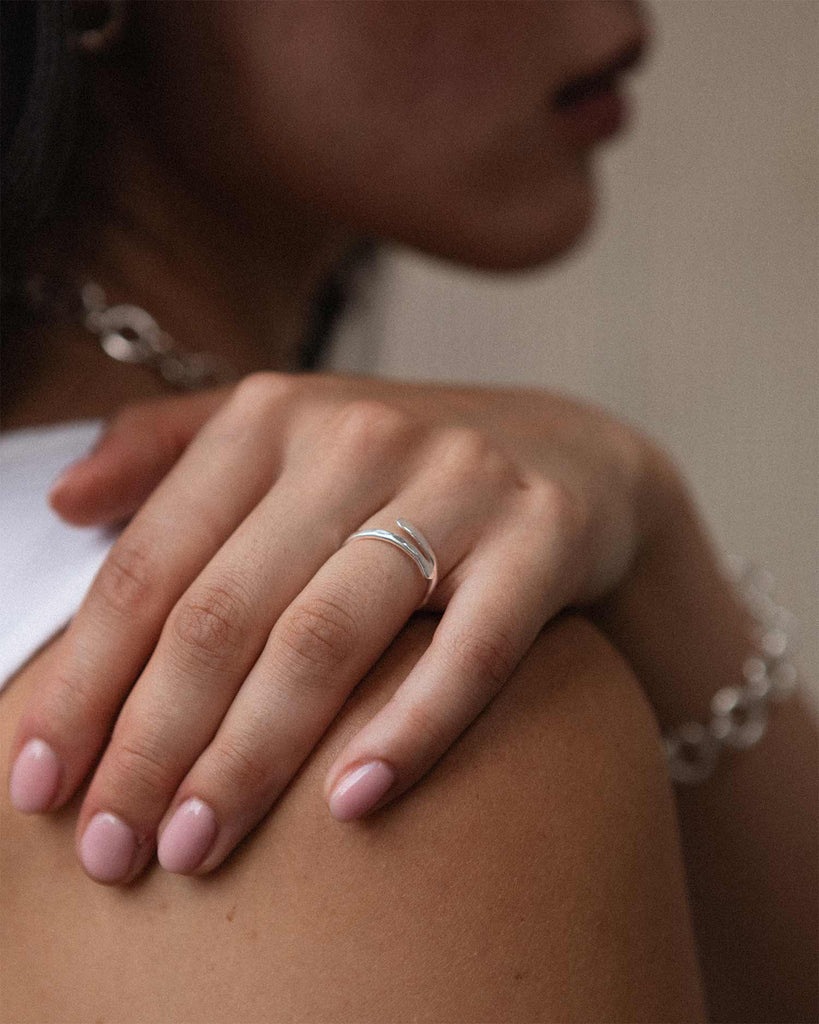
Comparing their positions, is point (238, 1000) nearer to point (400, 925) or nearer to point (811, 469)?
point (400, 925)

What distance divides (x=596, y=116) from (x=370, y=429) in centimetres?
66

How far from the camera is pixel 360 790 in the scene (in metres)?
0.40

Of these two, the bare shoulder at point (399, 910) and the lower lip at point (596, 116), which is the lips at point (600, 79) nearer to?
the lower lip at point (596, 116)

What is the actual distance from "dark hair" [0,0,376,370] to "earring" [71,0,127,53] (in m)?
0.01

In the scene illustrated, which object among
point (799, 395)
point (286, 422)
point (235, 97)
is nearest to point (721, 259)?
point (799, 395)

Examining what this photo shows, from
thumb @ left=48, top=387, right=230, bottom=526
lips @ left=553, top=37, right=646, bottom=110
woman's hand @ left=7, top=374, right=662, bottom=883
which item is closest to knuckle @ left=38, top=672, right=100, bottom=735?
woman's hand @ left=7, top=374, right=662, bottom=883

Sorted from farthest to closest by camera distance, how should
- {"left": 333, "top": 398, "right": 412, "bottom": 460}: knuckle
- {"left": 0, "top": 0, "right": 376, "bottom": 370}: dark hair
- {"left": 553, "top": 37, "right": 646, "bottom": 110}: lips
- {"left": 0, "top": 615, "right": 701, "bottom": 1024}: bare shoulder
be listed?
{"left": 553, "top": 37, "right": 646, "bottom": 110}: lips, {"left": 0, "top": 0, "right": 376, "bottom": 370}: dark hair, {"left": 333, "top": 398, "right": 412, "bottom": 460}: knuckle, {"left": 0, "top": 615, "right": 701, "bottom": 1024}: bare shoulder

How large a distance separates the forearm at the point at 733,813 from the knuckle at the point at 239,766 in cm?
44

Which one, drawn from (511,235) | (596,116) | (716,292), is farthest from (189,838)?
(716,292)

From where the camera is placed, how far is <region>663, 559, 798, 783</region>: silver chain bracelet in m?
0.81

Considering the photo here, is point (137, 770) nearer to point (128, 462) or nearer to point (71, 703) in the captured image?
point (71, 703)

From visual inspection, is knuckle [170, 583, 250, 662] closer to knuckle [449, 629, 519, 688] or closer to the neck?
knuckle [449, 629, 519, 688]

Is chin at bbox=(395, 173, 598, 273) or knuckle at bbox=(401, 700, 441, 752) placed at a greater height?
chin at bbox=(395, 173, 598, 273)

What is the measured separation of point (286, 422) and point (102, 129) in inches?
18.7
